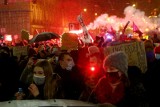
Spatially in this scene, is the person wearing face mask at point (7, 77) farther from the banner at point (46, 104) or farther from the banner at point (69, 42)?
the banner at point (46, 104)

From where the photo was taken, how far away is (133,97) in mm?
5121

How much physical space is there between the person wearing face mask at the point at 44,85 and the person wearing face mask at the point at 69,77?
38 centimetres

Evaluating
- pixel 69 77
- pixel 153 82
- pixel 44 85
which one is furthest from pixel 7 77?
pixel 153 82

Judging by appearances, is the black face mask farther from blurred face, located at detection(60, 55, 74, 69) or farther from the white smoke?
the white smoke

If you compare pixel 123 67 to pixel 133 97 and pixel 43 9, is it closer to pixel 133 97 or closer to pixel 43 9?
pixel 133 97

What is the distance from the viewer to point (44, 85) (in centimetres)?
589

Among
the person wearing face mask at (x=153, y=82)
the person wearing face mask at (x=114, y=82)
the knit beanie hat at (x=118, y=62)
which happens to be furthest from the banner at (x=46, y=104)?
the person wearing face mask at (x=153, y=82)

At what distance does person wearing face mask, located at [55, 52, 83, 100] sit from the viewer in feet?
21.0

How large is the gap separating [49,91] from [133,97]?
1.39 m

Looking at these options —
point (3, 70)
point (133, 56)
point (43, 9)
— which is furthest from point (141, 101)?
point (43, 9)

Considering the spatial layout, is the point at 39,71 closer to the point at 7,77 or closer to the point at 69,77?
the point at 69,77

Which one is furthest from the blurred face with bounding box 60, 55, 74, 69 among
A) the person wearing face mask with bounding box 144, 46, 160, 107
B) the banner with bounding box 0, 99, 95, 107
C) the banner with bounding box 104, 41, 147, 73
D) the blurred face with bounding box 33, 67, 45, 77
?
the banner with bounding box 0, 99, 95, 107

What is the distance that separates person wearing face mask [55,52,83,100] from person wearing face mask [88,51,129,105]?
1.22m

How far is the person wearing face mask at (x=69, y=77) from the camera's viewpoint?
21.0 feet
